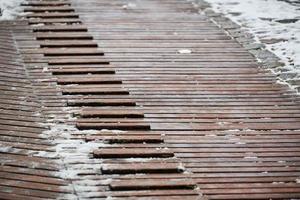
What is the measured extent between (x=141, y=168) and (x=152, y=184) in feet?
0.80

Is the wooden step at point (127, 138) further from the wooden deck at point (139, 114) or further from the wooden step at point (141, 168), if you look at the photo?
the wooden step at point (141, 168)

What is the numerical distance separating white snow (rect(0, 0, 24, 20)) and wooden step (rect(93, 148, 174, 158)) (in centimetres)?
421

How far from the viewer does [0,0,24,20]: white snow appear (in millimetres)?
8023

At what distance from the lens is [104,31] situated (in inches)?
304

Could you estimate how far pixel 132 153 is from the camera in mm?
4578

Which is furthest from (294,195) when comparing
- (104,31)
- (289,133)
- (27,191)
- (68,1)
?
(68,1)

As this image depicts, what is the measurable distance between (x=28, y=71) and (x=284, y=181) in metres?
3.35

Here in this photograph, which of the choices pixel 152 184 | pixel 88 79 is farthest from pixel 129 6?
pixel 152 184

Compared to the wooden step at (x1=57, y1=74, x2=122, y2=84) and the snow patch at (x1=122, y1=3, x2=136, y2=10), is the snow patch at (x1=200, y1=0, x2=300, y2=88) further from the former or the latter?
the wooden step at (x1=57, y1=74, x2=122, y2=84)

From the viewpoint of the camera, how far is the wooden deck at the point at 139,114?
4191mm

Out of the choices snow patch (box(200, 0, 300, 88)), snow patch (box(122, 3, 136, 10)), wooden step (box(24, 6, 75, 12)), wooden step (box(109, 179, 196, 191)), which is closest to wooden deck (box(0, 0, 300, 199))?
wooden step (box(109, 179, 196, 191))

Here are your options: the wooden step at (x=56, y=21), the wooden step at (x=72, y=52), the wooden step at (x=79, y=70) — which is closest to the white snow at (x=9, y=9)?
the wooden step at (x=56, y=21)

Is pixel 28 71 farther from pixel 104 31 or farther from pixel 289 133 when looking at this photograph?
pixel 289 133

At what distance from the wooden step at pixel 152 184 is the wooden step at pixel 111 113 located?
1201 mm
